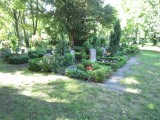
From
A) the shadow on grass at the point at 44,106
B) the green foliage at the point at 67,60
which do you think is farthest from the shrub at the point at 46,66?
the shadow on grass at the point at 44,106

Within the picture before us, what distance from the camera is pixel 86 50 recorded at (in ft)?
65.2

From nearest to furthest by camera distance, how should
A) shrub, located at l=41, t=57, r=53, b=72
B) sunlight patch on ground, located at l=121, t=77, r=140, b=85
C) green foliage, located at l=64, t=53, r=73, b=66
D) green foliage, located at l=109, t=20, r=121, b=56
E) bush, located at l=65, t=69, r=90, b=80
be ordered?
sunlight patch on ground, located at l=121, t=77, r=140, b=85 → bush, located at l=65, t=69, r=90, b=80 → shrub, located at l=41, t=57, r=53, b=72 → green foliage, located at l=64, t=53, r=73, b=66 → green foliage, located at l=109, t=20, r=121, b=56

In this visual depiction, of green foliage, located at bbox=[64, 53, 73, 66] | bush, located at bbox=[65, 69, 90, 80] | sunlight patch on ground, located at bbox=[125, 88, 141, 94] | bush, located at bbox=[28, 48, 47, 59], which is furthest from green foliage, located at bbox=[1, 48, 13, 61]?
sunlight patch on ground, located at bbox=[125, 88, 141, 94]

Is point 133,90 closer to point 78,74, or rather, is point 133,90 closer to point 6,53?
point 78,74

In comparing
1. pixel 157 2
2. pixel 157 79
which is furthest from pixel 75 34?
pixel 157 79

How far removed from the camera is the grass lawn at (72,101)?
6188mm

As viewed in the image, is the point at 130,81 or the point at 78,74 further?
the point at 78,74

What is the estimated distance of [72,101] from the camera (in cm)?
725

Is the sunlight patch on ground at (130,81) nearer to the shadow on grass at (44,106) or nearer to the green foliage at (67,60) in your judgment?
the shadow on grass at (44,106)

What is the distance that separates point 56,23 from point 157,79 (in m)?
19.6

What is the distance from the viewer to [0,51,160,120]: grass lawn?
619 centimetres

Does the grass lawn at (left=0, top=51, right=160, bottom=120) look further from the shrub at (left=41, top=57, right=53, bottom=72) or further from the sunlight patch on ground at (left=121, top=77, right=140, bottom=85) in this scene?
the shrub at (left=41, top=57, right=53, bottom=72)

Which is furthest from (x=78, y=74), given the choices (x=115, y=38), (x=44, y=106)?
(x=115, y=38)

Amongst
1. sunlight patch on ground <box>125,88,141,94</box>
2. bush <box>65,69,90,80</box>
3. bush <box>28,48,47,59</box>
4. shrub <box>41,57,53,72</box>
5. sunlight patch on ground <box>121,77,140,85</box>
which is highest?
bush <box>28,48,47,59</box>
